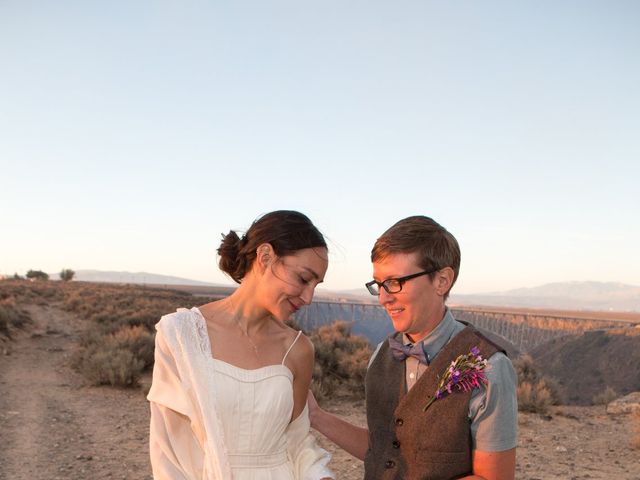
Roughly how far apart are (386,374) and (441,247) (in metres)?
0.56

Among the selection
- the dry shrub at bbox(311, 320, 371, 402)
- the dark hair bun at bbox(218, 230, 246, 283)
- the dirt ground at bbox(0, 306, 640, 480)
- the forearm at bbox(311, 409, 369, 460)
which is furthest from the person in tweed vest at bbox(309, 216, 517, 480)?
the dry shrub at bbox(311, 320, 371, 402)

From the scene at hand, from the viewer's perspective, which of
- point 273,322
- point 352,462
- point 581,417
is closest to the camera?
point 273,322

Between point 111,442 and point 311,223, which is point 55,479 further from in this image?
point 311,223

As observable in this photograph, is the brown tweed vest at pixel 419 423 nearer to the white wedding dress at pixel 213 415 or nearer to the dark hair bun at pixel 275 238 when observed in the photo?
the white wedding dress at pixel 213 415

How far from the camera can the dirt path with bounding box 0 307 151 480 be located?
6.18m

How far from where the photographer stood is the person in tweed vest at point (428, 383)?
6.19 feet

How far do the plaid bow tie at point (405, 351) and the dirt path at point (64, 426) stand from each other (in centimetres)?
483

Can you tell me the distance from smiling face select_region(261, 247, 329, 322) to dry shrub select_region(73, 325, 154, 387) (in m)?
8.51

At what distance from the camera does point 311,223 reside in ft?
8.36

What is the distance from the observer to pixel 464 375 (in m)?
1.93

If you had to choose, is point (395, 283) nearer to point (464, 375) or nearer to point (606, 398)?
point (464, 375)

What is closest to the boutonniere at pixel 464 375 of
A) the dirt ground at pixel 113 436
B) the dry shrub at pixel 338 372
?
the dirt ground at pixel 113 436

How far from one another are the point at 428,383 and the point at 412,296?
0.32 metres

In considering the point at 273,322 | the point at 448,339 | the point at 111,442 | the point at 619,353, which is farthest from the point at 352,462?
the point at 619,353
